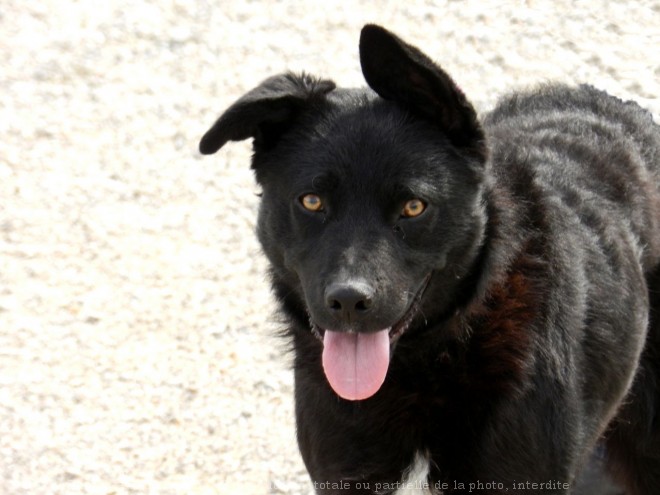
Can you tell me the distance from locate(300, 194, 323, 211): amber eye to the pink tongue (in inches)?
15.8

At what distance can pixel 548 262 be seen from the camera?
3.56 meters

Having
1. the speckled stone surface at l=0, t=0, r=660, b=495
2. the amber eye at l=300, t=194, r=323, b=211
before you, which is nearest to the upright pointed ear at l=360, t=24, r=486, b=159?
the amber eye at l=300, t=194, r=323, b=211

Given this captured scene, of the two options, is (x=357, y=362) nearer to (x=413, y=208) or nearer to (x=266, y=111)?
(x=413, y=208)

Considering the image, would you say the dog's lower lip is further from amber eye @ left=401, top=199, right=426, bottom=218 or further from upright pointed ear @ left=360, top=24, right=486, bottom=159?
upright pointed ear @ left=360, top=24, right=486, bottom=159

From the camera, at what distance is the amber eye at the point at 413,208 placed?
3256 mm

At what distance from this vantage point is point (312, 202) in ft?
10.9

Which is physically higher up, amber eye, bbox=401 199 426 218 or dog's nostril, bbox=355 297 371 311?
amber eye, bbox=401 199 426 218

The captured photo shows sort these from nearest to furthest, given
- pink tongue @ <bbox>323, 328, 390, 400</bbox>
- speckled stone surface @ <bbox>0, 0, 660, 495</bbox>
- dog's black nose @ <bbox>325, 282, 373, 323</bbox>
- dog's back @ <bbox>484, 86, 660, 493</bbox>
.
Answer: dog's black nose @ <bbox>325, 282, 373, 323</bbox> < pink tongue @ <bbox>323, 328, 390, 400</bbox> < dog's back @ <bbox>484, 86, 660, 493</bbox> < speckled stone surface @ <bbox>0, 0, 660, 495</bbox>

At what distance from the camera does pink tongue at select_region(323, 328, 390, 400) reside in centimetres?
327

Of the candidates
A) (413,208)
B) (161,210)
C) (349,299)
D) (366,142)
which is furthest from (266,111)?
(161,210)

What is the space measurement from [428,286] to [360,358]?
33 cm

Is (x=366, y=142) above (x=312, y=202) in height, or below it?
above

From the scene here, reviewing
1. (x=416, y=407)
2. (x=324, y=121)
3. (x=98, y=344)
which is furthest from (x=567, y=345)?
(x=98, y=344)

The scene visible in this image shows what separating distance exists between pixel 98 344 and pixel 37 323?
14.9 inches
